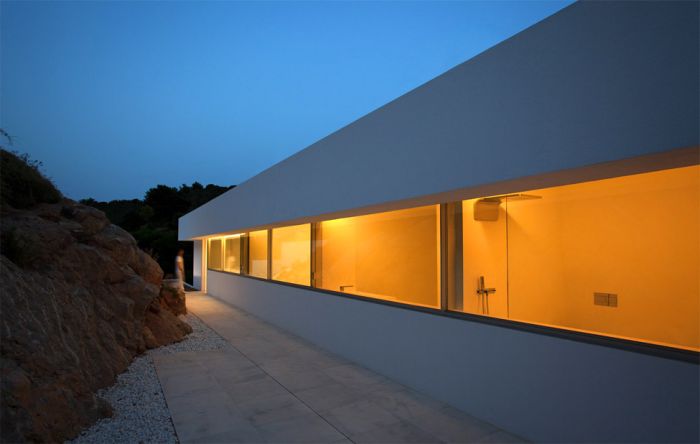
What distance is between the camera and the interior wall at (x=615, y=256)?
2.95 m

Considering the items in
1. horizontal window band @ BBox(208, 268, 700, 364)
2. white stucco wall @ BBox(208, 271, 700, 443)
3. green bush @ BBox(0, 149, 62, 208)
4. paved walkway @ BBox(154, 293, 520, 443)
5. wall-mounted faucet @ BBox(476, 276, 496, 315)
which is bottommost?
paved walkway @ BBox(154, 293, 520, 443)

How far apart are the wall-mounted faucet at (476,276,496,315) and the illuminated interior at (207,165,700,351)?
11 millimetres

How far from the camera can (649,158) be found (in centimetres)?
257

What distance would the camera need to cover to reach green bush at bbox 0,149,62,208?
6.04m

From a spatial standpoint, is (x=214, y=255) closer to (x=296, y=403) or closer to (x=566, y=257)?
(x=296, y=403)

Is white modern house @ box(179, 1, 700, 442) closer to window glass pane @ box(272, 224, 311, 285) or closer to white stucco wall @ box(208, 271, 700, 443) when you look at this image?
white stucco wall @ box(208, 271, 700, 443)

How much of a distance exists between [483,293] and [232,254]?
11269 mm

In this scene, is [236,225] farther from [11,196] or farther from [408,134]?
[408,134]

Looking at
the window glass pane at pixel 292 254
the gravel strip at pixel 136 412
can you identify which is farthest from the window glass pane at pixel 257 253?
the gravel strip at pixel 136 412

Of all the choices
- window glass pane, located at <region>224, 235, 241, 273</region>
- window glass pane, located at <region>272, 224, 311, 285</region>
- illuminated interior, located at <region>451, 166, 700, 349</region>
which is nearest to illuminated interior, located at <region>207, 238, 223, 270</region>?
window glass pane, located at <region>224, 235, 241, 273</region>

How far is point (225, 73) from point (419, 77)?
4666 cm

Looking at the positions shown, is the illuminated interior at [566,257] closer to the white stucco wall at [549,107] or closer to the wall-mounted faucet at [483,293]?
the wall-mounted faucet at [483,293]

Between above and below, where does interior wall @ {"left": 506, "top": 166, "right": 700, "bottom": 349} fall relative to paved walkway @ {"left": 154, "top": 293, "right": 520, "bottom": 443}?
above

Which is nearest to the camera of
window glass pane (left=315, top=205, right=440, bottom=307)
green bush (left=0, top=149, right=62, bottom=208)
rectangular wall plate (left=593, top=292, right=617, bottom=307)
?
rectangular wall plate (left=593, top=292, right=617, bottom=307)
